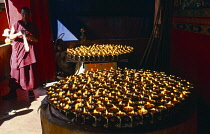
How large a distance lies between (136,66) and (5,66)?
12.2 feet

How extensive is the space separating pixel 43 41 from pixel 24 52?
1.43 meters

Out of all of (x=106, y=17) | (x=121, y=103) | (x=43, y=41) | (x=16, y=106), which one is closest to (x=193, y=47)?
(x=106, y=17)

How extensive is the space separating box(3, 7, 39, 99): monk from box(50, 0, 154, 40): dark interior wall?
229cm

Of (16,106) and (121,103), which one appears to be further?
(16,106)

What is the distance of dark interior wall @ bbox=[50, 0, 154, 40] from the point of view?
20.3 ft

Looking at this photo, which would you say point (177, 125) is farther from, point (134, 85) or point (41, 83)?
point (41, 83)

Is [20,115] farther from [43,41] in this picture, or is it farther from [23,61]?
[43,41]

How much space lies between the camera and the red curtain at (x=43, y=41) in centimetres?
497

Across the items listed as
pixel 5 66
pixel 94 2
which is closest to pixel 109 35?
pixel 94 2

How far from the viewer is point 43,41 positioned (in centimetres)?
531

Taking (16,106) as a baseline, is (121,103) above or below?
above

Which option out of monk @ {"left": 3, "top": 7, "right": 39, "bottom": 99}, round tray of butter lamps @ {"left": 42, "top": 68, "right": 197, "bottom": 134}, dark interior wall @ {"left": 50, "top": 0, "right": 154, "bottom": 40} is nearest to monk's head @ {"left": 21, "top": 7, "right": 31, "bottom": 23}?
monk @ {"left": 3, "top": 7, "right": 39, "bottom": 99}

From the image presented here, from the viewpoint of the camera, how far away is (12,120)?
3.41 m

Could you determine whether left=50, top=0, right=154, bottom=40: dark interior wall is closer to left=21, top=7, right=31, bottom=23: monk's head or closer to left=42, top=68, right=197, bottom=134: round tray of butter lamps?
left=21, top=7, right=31, bottom=23: monk's head
